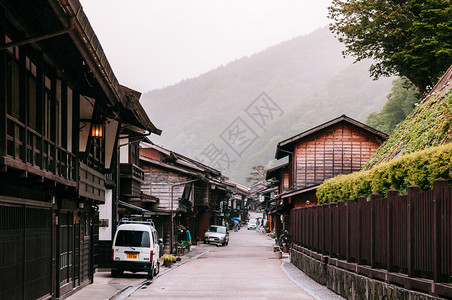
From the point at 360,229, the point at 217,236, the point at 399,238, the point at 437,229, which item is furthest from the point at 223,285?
the point at 217,236

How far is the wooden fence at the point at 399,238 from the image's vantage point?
982cm

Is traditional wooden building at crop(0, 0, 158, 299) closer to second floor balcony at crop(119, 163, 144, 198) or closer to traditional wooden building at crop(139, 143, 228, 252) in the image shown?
second floor balcony at crop(119, 163, 144, 198)

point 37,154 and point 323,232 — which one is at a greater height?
point 37,154

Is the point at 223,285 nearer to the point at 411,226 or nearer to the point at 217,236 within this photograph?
the point at 411,226

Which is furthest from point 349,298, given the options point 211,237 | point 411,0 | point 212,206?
point 212,206

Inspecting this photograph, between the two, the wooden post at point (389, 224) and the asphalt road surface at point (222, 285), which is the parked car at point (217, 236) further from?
the wooden post at point (389, 224)

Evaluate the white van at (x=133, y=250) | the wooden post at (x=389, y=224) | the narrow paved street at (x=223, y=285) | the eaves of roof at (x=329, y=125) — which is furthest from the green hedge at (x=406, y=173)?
the eaves of roof at (x=329, y=125)

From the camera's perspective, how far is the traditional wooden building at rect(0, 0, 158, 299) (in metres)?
10.6

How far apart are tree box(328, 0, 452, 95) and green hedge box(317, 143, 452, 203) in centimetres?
1684

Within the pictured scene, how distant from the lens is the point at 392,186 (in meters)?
15.4

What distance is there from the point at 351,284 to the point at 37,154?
8.77 meters

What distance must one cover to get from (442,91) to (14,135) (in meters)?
19.1

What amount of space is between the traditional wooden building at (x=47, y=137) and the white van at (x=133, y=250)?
344 centimetres

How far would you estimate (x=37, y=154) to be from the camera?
13125 millimetres
